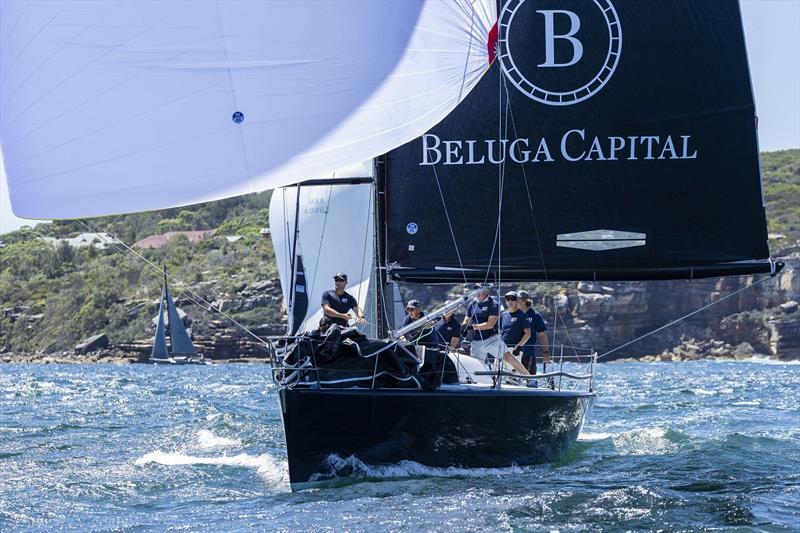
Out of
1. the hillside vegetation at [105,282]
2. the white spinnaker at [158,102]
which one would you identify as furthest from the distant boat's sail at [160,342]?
the white spinnaker at [158,102]

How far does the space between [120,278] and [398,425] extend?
82454 millimetres

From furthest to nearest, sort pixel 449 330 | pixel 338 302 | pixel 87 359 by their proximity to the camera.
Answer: pixel 87 359
pixel 449 330
pixel 338 302

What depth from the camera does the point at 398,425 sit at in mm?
10852

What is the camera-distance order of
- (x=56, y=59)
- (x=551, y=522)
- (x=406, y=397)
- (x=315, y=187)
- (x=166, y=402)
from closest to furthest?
(x=56, y=59), (x=551, y=522), (x=406, y=397), (x=315, y=187), (x=166, y=402)

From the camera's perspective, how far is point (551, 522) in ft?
30.1

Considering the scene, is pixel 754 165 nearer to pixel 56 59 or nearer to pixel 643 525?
pixel 643 525

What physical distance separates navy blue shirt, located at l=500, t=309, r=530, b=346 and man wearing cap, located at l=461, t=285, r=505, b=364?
108 mm

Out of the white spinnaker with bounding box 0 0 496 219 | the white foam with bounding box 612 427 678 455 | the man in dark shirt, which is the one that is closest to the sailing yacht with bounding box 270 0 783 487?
the man in dark shirt

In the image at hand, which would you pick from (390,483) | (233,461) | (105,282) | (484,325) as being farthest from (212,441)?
(105,282)

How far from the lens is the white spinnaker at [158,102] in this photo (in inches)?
338

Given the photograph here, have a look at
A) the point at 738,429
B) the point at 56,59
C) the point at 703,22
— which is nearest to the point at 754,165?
the point at 703,22

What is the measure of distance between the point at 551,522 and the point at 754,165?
6402 mm

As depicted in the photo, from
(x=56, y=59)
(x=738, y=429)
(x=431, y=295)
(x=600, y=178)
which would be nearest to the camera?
(x=56, y=59)

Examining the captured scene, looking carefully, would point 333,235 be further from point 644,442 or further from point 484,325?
point 644,442
